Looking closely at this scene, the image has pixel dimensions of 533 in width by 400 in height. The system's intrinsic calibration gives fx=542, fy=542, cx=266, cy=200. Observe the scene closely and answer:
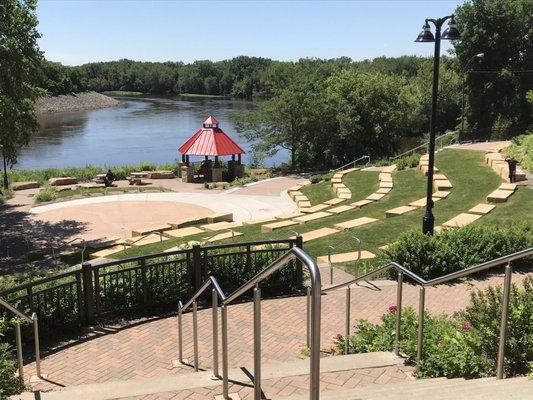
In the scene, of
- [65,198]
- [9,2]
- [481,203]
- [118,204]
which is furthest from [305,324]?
[65,198]

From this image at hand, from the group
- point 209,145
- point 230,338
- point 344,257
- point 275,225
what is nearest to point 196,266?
point 230,338

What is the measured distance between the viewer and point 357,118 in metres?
37.0

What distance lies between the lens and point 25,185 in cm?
2958

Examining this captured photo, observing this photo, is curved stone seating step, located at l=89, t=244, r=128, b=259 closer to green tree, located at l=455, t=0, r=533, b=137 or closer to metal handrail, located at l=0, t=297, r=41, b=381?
metal handrail, located at l=0, t=297, r=41, b=381

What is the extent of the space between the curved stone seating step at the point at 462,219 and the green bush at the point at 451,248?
300cm

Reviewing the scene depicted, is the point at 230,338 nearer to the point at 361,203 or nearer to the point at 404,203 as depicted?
the point at 361,203

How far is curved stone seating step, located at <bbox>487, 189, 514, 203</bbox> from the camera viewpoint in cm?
1670

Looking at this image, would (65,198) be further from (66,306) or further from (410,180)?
(66,306)

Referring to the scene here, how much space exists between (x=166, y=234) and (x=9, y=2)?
369 inches

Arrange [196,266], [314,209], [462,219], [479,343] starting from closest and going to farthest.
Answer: [479,343]
[196,266]
[462,219]
[314,209]

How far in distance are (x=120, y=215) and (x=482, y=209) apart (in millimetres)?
13443

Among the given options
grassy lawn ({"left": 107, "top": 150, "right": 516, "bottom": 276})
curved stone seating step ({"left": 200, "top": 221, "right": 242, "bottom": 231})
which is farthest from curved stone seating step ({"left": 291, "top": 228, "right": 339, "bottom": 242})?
curved stone seating step ({"left": 200, "top": 221, "right": 242, "bottom": 231})

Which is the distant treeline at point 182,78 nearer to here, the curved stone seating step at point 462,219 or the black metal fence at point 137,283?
the curved stone seating step at point 462,219

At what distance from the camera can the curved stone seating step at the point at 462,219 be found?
14.3 metres
